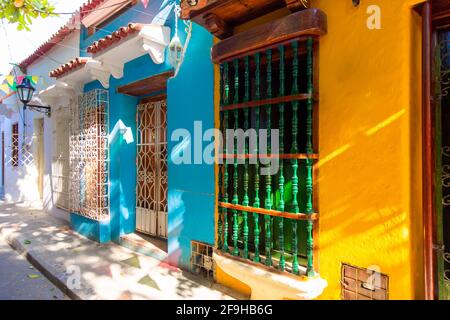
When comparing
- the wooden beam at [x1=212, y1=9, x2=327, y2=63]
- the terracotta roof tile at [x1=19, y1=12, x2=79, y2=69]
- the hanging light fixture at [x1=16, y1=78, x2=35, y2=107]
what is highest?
the terracotta roof tile at [x1=19, y1=12, x2=79, y2=69]

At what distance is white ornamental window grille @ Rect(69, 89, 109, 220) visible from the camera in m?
4.85

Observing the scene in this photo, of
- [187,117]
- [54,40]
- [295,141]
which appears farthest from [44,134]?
[295,141]

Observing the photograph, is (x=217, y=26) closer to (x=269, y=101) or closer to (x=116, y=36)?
(x=269, y=101)

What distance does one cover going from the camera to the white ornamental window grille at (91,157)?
485cm

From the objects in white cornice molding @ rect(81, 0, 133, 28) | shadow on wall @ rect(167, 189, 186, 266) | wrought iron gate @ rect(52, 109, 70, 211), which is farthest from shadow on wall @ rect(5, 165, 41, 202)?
shadow on wall @ rect(167, 189, 186, 266)

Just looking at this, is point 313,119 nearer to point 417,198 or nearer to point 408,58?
point 408,58

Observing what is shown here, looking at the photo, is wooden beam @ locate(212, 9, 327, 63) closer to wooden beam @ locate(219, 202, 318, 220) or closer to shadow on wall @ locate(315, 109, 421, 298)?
shadow on wall @ locate(315, 109, 421, 298)

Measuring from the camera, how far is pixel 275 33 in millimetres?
2326

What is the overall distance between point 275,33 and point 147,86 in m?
2.69

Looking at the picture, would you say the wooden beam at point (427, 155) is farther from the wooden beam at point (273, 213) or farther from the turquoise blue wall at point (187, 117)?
the turquoise blue wall at point (187, 117)

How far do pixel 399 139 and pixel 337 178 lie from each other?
55 centimetres

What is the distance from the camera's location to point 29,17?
3154mm

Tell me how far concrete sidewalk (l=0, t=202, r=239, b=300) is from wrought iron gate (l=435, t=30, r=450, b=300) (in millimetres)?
2082

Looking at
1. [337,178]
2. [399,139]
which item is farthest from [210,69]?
[399,139]
